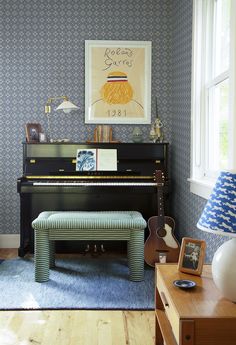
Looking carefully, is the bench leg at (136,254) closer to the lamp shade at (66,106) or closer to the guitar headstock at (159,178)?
the guitar headstock at (159,178)

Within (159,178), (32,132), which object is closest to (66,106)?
(32,132)

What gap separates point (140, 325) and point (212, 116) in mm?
1667

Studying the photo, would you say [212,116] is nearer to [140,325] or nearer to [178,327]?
[140,325]

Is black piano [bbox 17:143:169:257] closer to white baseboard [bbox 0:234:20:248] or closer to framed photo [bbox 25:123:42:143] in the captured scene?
framed photo [bbox 25:123:42:143]

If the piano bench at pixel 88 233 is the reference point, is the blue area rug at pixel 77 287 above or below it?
below

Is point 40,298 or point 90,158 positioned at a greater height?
point 90,158

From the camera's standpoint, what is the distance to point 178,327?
140cm

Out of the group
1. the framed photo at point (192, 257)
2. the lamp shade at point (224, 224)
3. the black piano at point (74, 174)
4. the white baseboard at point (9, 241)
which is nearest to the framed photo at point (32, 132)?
the black piano at point (74, 174)

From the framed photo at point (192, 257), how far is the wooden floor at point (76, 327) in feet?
2.18

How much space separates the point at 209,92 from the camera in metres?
3.22

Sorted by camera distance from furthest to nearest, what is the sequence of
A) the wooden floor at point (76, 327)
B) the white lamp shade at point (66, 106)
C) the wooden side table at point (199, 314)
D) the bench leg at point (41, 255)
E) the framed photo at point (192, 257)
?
the white lamp shade at point (66, 106), the bench leg at point (41, 255), the wooden floor at point (76, 327), the framed photo at point (192, 257), the wooden side table at point (199, 314)

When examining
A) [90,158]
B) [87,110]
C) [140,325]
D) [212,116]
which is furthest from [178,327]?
[87,110]

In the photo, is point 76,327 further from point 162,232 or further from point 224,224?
point 224,224

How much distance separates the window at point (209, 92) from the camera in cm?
292
